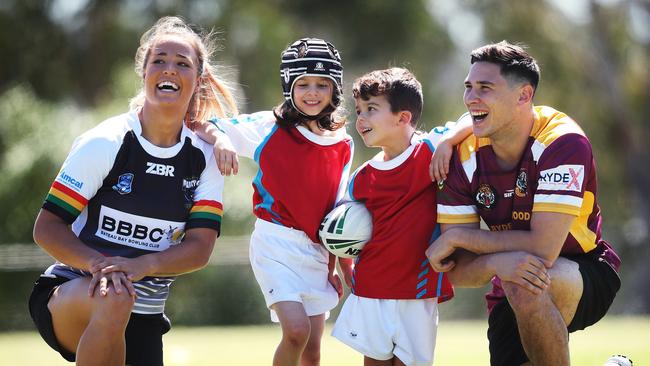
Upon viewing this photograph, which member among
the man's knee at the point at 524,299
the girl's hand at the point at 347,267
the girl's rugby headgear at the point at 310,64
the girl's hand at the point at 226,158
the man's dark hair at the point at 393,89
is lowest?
the man's knee at the point at 524,299

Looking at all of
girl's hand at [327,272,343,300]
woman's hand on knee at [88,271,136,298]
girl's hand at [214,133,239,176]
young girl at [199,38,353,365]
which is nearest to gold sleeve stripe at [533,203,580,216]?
young girl at [199,38,353,365]

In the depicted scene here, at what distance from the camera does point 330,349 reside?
8.80 m

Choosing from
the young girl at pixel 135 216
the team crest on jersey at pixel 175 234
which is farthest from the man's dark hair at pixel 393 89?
the team crest on jersey at pixel 175 234

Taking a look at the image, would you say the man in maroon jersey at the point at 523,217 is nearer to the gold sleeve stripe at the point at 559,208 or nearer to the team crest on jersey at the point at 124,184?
the gold sleeve stripe at the point at 559,208

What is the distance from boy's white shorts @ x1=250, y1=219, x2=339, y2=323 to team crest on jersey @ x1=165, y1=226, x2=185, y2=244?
1.81 feet

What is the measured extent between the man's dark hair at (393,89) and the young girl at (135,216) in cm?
87

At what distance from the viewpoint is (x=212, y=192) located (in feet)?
16.5

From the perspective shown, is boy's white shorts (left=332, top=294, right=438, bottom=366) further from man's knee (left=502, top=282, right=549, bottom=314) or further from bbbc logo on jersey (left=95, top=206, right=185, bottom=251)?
bbbc logo on jersey (left=95, top=206, right=185, bottom=251)

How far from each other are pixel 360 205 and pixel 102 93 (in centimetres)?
2311

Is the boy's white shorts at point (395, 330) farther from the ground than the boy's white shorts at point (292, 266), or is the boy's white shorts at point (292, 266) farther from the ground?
the boy's white shorts at point (292, 266)

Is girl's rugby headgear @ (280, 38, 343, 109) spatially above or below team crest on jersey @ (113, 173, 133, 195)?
above

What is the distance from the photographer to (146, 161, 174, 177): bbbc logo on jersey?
192 inches

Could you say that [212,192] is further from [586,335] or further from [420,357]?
[586,335]

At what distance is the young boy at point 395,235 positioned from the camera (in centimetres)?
499
